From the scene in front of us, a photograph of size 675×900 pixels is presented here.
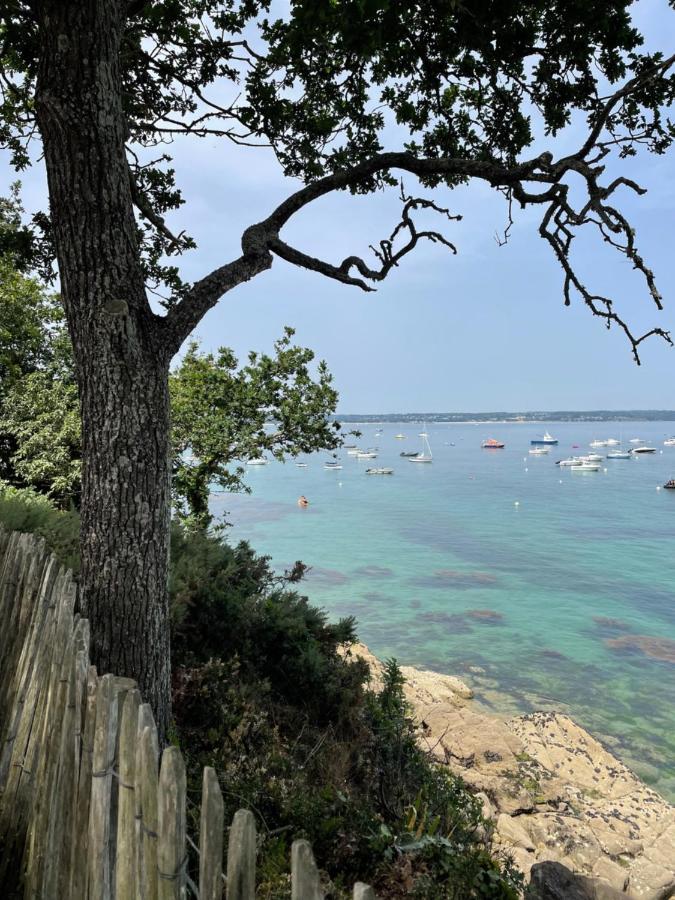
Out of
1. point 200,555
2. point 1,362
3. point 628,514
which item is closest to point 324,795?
point 200,555

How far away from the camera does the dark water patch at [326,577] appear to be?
2985 centimetres

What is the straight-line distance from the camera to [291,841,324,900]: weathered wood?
121 centimetres

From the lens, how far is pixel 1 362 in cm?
1559

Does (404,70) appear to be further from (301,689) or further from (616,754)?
(616,754)

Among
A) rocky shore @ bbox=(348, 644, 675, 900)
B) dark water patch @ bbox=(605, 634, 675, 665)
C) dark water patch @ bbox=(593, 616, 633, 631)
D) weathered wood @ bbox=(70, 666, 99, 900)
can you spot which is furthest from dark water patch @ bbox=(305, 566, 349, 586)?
weathered wood @ bbox=(70, 666, 99, 900)

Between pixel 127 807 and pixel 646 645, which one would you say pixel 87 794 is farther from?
pixel 646 645

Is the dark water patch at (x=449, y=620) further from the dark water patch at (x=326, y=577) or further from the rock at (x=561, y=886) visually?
the rock at (x=561, y=886)

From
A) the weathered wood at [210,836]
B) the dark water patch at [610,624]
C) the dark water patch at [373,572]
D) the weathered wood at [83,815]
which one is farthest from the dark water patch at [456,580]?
the weathered wood at [210,836]

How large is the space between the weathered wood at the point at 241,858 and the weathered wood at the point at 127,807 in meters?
0.58

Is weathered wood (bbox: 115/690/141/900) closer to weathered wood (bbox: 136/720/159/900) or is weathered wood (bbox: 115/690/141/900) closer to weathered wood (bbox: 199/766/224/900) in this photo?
weathered wood (bbox: 136/720/159/900)

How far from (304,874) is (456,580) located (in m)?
31.2

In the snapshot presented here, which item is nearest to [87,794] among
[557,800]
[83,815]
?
[83,815]

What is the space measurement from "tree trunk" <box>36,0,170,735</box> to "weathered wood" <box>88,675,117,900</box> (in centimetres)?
169

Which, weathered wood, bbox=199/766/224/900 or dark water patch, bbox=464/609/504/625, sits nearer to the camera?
weathered wood, bbox=199/766/224/900
